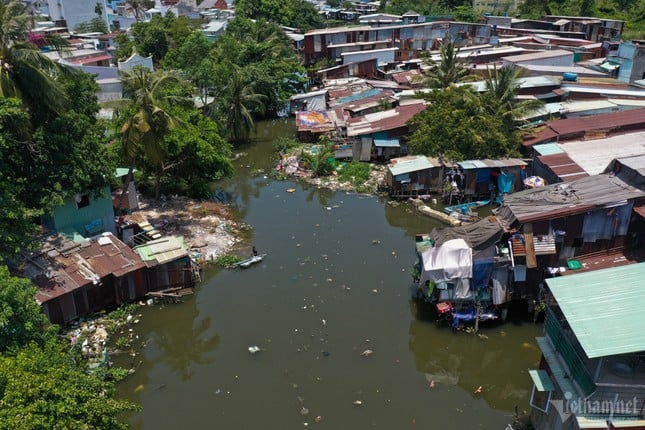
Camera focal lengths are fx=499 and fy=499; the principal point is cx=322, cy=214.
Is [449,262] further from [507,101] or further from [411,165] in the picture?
[507,101]

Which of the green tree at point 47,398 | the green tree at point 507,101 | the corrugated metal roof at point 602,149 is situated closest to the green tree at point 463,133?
the green tree at point 507,101

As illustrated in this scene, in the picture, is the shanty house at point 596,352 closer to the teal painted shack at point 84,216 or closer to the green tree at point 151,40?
the teal painted shack at point 84,216

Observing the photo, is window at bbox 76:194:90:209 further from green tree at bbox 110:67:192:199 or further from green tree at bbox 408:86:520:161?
green tree at bbox 408:86:520:161

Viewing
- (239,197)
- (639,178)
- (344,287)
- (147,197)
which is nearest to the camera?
(639,178)

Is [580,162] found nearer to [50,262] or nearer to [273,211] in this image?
[273,211]

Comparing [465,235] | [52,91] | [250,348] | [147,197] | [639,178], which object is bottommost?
[250,348]

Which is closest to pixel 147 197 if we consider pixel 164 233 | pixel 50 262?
pixel 164 233
